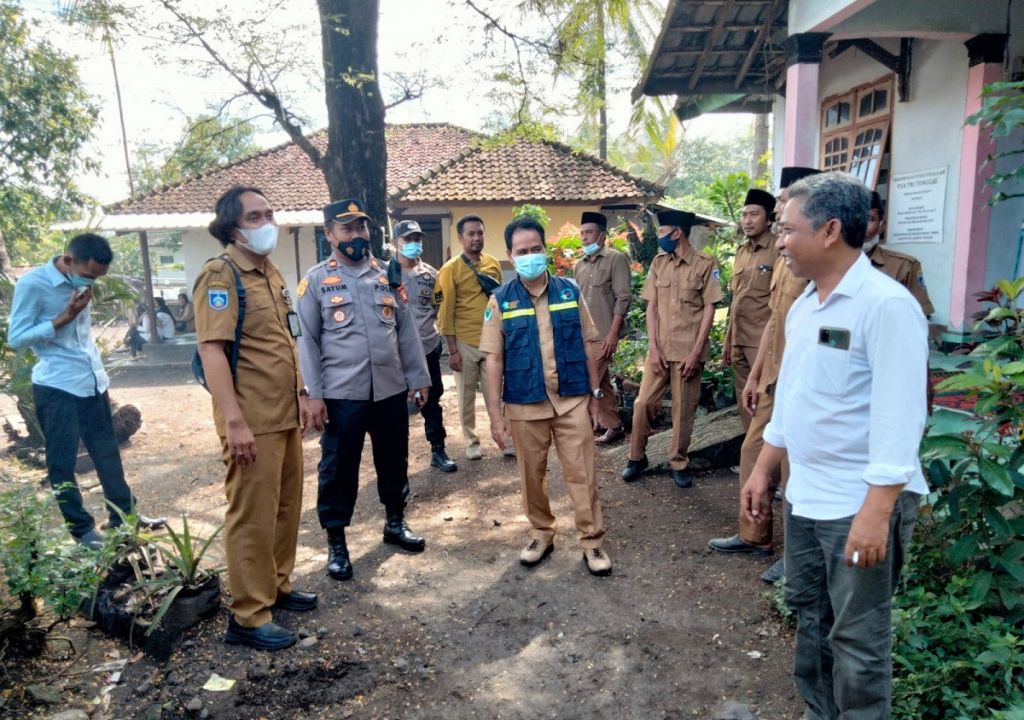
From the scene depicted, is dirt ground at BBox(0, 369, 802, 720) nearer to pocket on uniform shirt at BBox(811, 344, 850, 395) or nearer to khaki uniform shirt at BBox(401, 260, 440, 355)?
pocket on uniform shirt at BBox(811, 344, 850, 395)

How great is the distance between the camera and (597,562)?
12.5 feet

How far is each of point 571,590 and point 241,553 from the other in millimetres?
1659

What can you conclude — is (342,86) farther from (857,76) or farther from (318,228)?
(318,228)

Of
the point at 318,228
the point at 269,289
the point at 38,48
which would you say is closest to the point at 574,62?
the point at 269,289

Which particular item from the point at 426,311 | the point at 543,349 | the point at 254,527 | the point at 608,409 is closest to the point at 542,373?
the point at 543,349

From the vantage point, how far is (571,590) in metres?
3.65

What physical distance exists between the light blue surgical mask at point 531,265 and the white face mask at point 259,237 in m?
1.27

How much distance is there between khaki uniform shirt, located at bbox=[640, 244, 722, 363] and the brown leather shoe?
1528mm

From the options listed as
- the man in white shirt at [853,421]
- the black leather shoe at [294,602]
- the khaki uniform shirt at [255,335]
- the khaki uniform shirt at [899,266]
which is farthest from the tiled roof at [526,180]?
the man in white shirt at [853,421]

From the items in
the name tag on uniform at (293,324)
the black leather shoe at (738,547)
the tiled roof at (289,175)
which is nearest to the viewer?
the name tag on uniform at (293,324)

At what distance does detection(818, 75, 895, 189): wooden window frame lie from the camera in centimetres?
709

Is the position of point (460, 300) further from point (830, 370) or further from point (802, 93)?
point (830, 370)

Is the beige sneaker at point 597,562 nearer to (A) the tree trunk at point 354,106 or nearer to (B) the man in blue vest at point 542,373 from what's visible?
(B) the man in blue vest at point 542,373

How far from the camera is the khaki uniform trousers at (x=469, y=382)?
19.0ft
